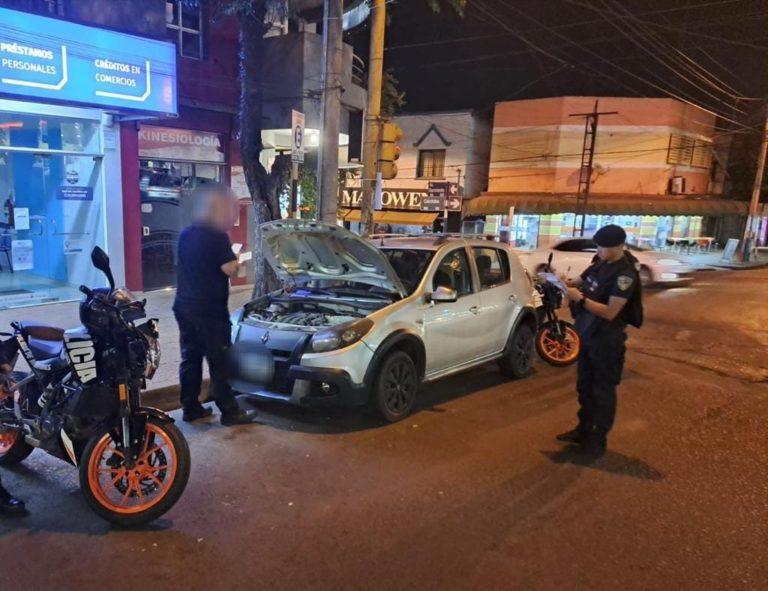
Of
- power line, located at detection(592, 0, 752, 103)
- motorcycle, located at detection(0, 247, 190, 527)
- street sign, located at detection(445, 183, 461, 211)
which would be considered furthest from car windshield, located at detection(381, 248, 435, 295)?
power line, located at detection(592, 0, 752, 103)

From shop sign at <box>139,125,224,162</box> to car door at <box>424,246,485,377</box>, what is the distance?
7.31 meters

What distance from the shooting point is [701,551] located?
11.4ft

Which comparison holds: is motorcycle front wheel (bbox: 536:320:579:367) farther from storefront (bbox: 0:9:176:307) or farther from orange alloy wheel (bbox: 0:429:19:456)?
storefront (bbox: 0:9:176:307)

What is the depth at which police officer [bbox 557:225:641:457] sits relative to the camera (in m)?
4.64

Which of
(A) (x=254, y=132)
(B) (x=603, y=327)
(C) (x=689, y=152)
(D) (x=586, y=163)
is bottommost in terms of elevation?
(B) (x=603, y=327)

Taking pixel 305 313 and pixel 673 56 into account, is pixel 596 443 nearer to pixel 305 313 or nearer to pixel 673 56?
pixel 305 313

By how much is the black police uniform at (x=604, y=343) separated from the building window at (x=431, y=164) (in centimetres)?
2743

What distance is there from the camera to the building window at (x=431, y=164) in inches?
1240

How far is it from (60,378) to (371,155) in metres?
6.78

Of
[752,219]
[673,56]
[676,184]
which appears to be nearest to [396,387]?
[752,219]

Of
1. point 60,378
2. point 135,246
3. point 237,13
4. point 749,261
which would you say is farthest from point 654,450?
point 749,261

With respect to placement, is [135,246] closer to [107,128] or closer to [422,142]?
[107,128]

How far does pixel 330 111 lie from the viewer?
25.7ft

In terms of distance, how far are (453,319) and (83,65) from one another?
6904mm
